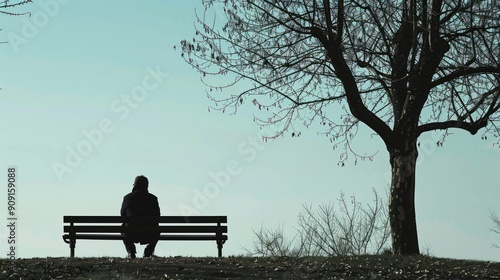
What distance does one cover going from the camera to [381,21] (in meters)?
17.4

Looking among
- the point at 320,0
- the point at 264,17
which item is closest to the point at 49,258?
the point at 264,17

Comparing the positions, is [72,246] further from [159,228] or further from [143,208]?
[159,228]

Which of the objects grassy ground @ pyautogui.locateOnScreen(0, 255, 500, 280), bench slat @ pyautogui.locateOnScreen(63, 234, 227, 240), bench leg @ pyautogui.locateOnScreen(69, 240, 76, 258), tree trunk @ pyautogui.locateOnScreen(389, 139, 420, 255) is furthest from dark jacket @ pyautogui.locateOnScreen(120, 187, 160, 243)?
tree trunk @ pyautogui.locateOnScreen(389, 139, 420, 255)

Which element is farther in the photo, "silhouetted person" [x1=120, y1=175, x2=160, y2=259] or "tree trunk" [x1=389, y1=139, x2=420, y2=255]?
"silhouetted person" [x1=120, y1=175, x2=160, y2=259]

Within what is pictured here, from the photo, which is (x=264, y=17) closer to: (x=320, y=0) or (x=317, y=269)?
(x=320, y=0)

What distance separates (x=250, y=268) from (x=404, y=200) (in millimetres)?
4680

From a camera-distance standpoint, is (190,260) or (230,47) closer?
(190,260)

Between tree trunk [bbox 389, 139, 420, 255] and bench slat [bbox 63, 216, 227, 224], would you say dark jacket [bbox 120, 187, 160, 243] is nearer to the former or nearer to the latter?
bench slat [bbox 63, 216, 227, 224]

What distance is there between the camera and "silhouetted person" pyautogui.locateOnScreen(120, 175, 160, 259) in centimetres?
1772

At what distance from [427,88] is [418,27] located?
4.73 feet

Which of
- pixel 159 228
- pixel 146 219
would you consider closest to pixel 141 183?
pixel 146 219

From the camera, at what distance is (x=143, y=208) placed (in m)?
17.9

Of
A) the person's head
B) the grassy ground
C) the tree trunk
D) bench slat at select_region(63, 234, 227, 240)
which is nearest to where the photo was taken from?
the grassy ground

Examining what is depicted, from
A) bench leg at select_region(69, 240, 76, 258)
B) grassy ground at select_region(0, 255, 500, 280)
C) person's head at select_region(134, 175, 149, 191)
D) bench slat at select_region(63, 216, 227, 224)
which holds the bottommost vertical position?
grassy ground at select_region(0, 255, 500, 280)
